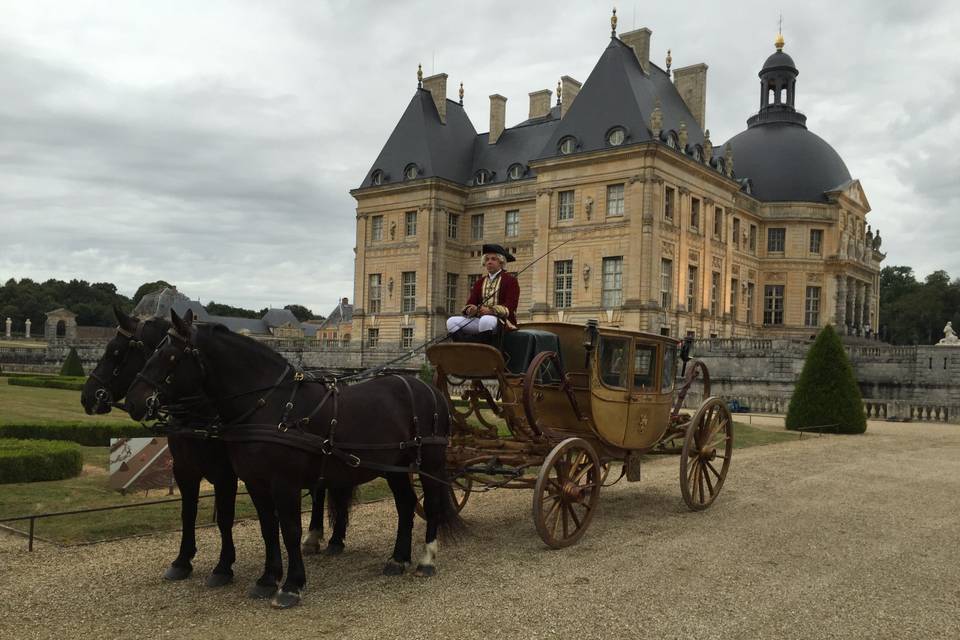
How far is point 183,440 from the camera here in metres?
5.88

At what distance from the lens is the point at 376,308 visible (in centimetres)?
4559

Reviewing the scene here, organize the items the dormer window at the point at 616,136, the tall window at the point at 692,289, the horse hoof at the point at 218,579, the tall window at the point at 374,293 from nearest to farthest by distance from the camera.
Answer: the horse hoof at the point at 218,579 → the dormer window at the point at 616,136 → the tall window at the point at 692,289 → the tall window at the point at 374,293

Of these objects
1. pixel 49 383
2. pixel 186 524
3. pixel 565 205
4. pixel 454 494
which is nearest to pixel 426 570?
pixel 454 494

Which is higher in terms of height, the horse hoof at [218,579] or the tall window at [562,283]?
the tall window at [562,283]

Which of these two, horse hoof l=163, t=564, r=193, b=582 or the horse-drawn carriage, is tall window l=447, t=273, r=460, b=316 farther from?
horse hoof l=163, t=564, r=193, b=582

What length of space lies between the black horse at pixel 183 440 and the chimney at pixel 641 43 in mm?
36794

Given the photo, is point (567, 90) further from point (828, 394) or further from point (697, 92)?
point (828, 394)

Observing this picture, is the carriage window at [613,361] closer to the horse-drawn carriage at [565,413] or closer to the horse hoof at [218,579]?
the horse-drawn carriage at [565,413]

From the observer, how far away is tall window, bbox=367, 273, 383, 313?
45500 millimetres

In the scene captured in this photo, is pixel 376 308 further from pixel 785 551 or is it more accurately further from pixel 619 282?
pixel 785 551

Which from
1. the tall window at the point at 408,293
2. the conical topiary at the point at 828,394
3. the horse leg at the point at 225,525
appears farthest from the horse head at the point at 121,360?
the tall window at the point at 408,293

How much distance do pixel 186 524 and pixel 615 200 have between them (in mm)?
31673

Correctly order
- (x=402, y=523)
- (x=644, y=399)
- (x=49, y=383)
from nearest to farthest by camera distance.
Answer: (x=402, y=523)
(x=644, y=399)
(x=49, y=383)

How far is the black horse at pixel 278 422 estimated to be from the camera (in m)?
5.34
